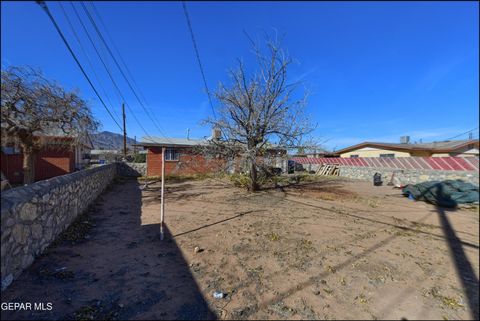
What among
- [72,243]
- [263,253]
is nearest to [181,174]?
[72,243]

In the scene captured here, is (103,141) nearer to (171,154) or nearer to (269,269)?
(171,154)

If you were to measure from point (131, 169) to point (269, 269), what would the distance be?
17368 mm

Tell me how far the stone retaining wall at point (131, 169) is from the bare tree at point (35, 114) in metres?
8.47

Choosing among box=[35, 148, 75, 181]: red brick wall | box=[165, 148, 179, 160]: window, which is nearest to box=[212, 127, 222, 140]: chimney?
box=[165, 148, 179, 160]: window

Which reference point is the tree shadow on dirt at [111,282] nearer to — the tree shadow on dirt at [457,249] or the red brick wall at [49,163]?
the tree shadow on dirt at [457,249]

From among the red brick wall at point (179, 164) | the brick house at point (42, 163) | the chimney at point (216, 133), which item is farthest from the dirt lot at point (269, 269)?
the red brick wall at point (179, 164)

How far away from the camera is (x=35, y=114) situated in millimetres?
8172

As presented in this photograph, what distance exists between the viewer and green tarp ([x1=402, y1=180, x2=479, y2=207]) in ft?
4.09

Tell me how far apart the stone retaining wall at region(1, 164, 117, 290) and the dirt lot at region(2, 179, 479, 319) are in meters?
0.22

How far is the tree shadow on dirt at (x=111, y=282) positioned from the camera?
2527 mm

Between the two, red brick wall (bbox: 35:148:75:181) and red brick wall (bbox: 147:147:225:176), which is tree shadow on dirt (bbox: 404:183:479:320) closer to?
red brick wall (bbox: 147:147:225:176)

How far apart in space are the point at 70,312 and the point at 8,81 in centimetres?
880

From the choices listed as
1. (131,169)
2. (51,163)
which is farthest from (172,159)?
(51,163)

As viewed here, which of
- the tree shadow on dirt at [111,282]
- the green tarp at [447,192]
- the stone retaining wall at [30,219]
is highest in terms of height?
the green tarp at [447,192]
